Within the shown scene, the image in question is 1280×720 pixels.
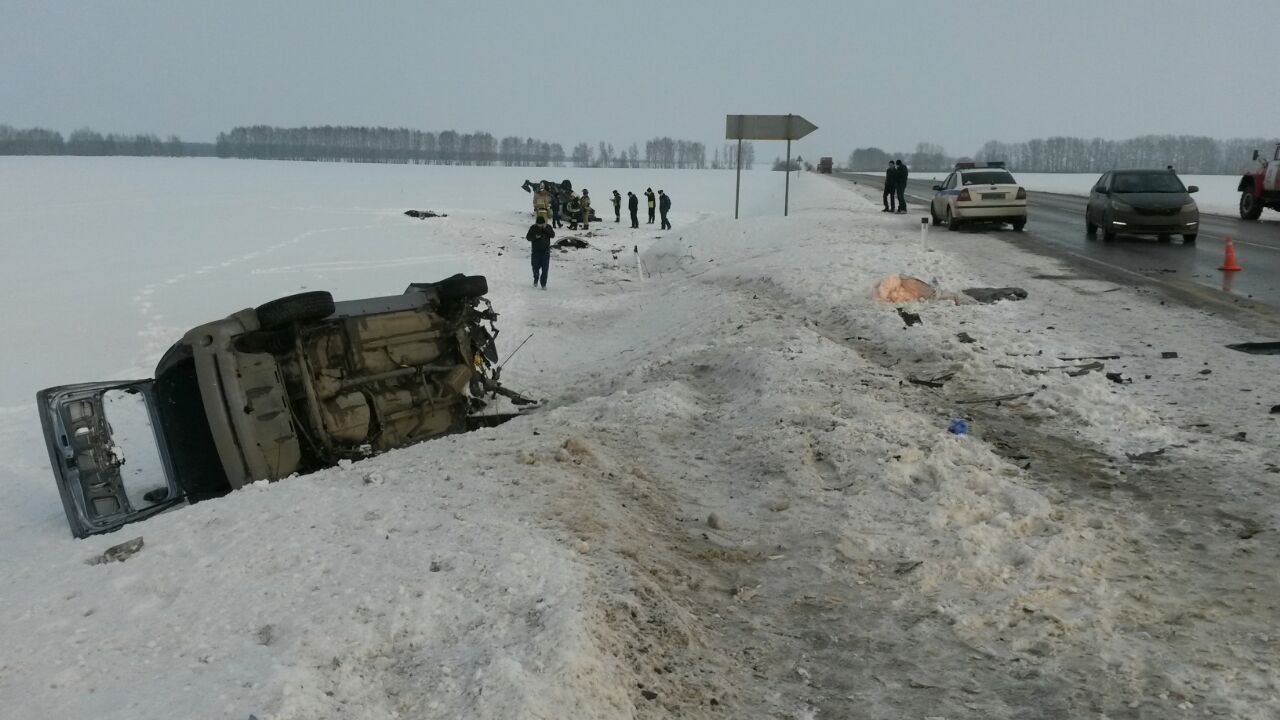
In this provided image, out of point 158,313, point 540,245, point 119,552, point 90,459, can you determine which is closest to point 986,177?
point 540,245

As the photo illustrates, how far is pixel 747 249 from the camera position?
1995 centimetres

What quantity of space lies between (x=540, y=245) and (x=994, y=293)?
8.90 meters

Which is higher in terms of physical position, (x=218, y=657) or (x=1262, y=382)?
(x=1262, y=382)

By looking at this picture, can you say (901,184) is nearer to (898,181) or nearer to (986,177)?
(898,181)

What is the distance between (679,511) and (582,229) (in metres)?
29.1

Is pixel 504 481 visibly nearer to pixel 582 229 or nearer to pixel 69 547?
pixel 69 547

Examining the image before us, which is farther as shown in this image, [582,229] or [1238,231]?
[582,229]

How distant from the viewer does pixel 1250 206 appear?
82.2 ft

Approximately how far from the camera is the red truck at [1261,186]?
24.2 metres

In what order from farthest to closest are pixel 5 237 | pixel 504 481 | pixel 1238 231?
pixel 5 237 → pixel 1238 231 → pixel 504 481

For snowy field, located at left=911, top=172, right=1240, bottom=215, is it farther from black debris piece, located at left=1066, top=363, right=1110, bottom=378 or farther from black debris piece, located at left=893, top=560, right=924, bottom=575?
black debris piece, located at left=893, top=560, right=924, bottom=575

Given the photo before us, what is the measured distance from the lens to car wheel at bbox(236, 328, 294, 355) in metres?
6.44

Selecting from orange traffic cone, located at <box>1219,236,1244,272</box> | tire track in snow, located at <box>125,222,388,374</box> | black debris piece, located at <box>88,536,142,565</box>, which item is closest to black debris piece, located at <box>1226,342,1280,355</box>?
orange traffic cone, located at <box>1219,236,1244,272</box>

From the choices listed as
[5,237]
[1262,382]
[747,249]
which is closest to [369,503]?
[1262,382]
